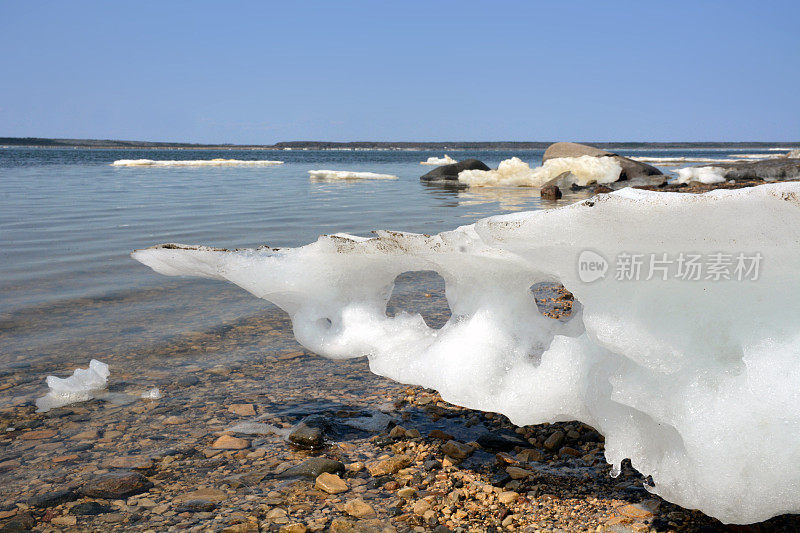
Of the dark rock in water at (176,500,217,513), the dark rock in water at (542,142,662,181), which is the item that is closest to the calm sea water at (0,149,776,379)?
the dark rock in water at (176,500,217,513)

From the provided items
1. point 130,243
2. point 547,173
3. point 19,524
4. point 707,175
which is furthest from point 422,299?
point 547,173

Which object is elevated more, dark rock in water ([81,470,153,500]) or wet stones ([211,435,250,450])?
dark rock in water ([81,470,153,500])

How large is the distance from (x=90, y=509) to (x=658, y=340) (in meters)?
2.06

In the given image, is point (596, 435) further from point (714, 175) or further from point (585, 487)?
point (714, 175)

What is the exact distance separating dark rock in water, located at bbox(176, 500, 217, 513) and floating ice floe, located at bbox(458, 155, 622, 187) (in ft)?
66.0

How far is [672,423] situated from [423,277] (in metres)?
4.82

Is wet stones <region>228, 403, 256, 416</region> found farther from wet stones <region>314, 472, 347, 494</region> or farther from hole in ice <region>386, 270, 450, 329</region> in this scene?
hole in ice <region>386, 270, 450, 329</region>

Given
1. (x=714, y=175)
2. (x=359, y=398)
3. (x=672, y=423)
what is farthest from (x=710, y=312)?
(x=714, y=175)

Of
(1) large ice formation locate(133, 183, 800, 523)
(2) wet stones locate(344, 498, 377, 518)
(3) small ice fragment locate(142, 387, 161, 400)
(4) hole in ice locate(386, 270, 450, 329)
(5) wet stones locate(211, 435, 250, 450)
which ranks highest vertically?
(1) large ice formation locate(133, 183, 800, 523)

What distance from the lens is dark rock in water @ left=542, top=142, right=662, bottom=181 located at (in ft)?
69.7

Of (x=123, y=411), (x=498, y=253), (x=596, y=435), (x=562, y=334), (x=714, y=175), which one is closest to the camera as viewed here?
(x=498, y=253)

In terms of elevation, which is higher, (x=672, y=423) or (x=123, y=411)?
(x=672, y=423)

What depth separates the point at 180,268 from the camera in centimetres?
276

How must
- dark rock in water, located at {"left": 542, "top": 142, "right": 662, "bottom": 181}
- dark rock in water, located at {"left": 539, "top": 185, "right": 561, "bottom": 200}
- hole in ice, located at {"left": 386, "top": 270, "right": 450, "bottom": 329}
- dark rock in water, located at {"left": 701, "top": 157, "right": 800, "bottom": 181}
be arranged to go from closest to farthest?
hole in ice, located at {"left": 386, "top": 270, "right": 450, "bottom": 329} → dark rock in water, located at {"left": 701, "top": 157, "right": 800, "bottom": 181} → dark rock in water, located at {"left": 539, "top": 185, "right": 561, "bottom": 200} → dark rock in water, located at {"left": 542, "top": 142, "right": 662, "bottom": 181}
